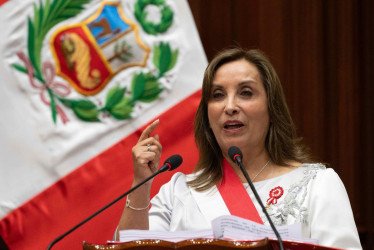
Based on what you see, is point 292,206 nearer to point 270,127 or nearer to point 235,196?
point 235,196

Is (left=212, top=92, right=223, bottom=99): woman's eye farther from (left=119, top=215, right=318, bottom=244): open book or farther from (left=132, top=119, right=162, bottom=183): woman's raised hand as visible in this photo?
(left=119, top=215, right=318, bottom=244): open book

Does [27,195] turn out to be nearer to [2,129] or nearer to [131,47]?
[2,129]

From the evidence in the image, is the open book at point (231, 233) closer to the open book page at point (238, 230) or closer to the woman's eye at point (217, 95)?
the open book page at point (238, 230)

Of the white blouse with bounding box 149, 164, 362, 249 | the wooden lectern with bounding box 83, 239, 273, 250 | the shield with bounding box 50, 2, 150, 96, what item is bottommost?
the white blouse with bounding box 149, 164, 362, 249

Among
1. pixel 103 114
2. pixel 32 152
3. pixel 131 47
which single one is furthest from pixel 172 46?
pixel 32 152

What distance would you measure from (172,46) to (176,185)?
610mm

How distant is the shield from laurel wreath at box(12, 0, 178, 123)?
Answer: 4 centimetres

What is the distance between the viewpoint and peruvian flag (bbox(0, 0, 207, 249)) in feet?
6.10

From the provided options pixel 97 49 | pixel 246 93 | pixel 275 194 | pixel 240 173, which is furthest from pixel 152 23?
pixel 275 194

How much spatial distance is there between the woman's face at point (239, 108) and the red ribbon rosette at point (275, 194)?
0.18m

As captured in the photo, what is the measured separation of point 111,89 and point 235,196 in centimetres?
68

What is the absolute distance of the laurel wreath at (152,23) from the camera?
204 centimetres

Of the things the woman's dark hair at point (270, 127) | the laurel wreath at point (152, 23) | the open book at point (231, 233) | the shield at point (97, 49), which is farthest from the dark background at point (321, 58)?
the open book at point (231, 233)

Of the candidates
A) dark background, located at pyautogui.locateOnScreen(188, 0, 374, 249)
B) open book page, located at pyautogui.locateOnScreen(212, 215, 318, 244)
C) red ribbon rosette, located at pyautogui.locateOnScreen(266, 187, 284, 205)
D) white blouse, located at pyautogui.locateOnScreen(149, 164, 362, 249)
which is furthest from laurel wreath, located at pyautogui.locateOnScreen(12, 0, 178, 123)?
open book page, located at pyautogui.locateOnScreen(212, 215, 318, 244)
